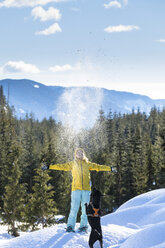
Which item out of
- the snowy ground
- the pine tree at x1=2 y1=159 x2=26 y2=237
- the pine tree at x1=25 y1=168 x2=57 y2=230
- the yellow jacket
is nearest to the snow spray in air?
the pine tree at x1=2 y1=159 x2=26 y2=237

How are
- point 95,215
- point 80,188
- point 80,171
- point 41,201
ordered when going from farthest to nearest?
point 41,201 < point 80,171 < point 80,188 < point 95,215

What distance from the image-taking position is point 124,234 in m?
7.32

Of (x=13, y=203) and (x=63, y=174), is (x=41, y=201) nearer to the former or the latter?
(x=13, y=203)

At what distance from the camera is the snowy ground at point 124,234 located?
5387 mm

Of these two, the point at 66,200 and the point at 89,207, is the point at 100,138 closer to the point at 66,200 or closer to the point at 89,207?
the point at 66,200

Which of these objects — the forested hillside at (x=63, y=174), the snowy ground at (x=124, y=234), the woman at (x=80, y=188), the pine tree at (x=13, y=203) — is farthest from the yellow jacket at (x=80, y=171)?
the pine tree at (x=13, y=203)

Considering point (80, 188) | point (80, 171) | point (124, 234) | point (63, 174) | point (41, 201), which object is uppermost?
point (80, 171)

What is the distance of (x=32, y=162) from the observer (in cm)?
4175

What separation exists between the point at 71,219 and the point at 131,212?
3598 millimetres

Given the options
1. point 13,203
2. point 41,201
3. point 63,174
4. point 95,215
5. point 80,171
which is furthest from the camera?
point 63,174

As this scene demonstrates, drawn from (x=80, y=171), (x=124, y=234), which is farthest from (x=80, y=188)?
(x=124, y=234)

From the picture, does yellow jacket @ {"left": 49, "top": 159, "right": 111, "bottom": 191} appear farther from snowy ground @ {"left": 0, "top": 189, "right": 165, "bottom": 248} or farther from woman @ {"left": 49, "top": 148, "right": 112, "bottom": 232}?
snowy ground @ {"left": 0, "top": 189, "right": 165, "bottom": 248}

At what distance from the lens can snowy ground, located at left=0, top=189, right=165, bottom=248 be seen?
5387 millimetres

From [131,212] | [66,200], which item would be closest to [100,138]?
[66,200]
